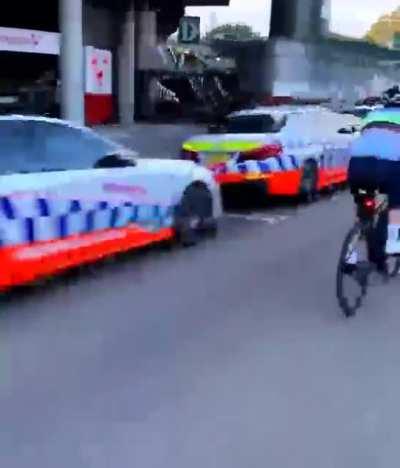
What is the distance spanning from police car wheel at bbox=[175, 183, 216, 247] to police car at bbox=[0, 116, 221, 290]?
3 cm

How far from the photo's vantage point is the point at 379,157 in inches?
261

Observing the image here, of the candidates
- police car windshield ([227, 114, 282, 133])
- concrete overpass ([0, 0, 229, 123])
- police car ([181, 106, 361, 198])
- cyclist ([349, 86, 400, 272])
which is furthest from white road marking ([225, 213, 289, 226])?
concrete overpass ([0, 0, 229, 123])

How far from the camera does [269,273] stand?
843 centimetres

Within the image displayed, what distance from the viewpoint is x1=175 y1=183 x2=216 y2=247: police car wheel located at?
31.0 feet

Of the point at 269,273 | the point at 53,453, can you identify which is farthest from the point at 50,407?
the point at 269,273

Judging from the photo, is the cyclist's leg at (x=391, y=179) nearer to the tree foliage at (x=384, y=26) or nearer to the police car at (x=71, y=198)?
the police car at (x=71, y=198)

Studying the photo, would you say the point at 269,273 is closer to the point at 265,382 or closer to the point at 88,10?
the point at 265,382

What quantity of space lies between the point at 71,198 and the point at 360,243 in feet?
8.08

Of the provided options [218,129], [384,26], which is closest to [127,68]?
[218,129]

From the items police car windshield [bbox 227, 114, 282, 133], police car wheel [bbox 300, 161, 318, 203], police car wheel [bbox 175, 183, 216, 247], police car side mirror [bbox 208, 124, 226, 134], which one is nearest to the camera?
police car wheel [bbox 175, 183, 216, 247]

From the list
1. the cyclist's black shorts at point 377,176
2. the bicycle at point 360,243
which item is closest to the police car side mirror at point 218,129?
the bicycle at point 360,243

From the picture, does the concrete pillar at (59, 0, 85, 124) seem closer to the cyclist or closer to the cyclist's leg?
the cyclist

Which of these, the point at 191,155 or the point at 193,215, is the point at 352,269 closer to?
the point at 193,215

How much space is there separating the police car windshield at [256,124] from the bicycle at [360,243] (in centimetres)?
597
